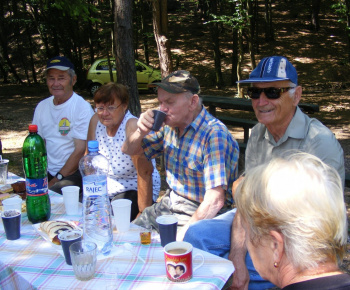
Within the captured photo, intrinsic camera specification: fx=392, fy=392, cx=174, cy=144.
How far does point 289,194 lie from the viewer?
115cm

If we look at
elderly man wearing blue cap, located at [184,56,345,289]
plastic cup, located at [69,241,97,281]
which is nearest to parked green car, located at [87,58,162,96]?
elderly man wearing blue cap, located at [184,56,345,289]

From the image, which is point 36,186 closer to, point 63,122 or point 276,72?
point 276,72

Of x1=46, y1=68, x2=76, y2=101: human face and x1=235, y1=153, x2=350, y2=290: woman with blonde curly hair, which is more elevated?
x1=46, y1=68, x2=76, y2=101: human face

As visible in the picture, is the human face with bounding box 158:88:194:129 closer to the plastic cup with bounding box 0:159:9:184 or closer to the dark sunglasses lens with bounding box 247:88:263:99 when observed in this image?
Answer: the dark sunglasses lens with bounding box 247:88:263:99

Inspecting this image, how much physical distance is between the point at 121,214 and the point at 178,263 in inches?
22.0

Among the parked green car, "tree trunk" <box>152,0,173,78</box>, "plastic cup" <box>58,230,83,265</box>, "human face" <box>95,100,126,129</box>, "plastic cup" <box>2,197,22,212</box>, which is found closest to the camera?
"plastic cup" <box>58,230,83,265</box>

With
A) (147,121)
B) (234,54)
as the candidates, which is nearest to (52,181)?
(147,121)

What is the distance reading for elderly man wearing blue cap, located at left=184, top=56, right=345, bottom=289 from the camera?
2059mm

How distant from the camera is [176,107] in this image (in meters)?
2.47

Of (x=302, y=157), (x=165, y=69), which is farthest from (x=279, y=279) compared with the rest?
(x=165, y=69)

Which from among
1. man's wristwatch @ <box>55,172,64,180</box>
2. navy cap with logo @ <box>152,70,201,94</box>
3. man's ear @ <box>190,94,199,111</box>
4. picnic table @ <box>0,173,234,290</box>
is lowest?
man's wristwatch @ <box>55,172,64,180</box>

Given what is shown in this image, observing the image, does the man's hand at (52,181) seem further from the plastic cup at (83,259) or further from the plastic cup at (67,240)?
the plastic cup at (83,259)

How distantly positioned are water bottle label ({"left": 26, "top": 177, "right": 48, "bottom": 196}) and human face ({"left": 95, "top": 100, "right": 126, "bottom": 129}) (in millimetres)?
1143

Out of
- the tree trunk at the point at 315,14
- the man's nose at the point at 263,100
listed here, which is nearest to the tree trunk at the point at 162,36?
the man's nose at the point at 263,100
